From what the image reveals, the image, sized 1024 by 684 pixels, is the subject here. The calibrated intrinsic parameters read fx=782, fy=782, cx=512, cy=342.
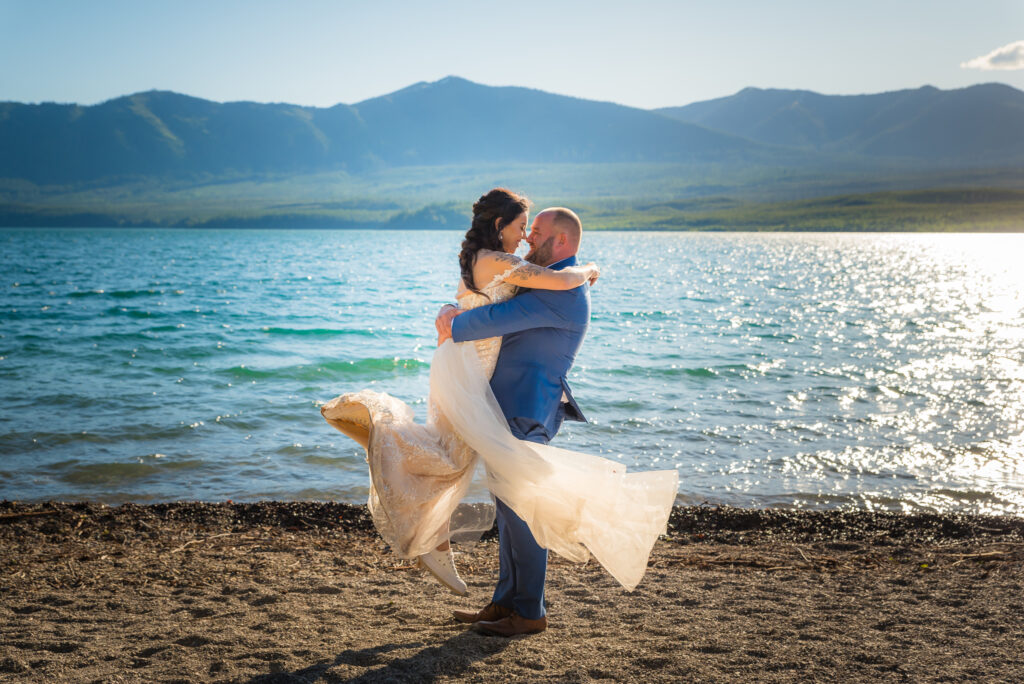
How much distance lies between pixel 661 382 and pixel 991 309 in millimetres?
28472

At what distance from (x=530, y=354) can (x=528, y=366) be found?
0.08m

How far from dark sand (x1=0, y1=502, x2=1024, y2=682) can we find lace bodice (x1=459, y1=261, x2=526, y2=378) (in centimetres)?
178

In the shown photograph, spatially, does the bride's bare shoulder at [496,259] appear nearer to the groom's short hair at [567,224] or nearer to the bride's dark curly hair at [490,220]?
the bride's dark curly hair at [490,220]

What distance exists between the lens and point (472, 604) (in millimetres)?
5867

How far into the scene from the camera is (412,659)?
4.65 metres

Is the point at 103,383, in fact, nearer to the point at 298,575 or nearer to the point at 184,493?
the point at 184,493

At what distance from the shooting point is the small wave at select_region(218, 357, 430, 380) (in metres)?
18.5

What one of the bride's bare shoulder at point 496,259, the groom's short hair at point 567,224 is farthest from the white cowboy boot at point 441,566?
the groom's short hair at point 567,224

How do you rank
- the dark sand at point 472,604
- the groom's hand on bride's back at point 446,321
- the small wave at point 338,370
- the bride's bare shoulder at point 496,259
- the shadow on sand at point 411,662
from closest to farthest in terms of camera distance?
1. the shadow on sand at point 411,662
2. the dark sand at point 472,604
3. the bride's bare shoulder at point 496,259
4. the groom's hand on bride's back at point 446,321
5. the small wave at point 338,370

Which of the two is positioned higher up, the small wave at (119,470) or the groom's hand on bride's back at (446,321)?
the groom's hand on bride's back at (446,321)

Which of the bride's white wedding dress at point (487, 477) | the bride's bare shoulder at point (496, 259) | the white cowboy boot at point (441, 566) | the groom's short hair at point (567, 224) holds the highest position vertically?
the groom's short hair at point (567, 224)

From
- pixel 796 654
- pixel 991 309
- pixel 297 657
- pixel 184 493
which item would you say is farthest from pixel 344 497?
pixel 991 309

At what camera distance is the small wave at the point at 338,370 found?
18.5 meters

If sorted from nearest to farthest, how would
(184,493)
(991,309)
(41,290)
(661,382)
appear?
1. (184,493)
2. (661,382)
3. (991,309)
4. (41,290)
